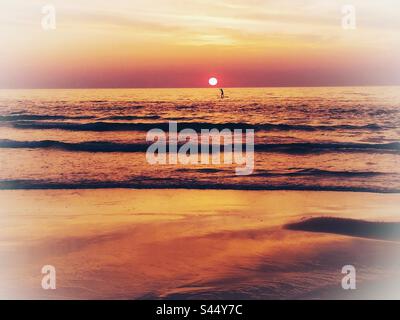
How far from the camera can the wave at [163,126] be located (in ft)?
75.5

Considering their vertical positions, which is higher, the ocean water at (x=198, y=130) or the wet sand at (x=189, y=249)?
the ocean water at (x=198, y=130)

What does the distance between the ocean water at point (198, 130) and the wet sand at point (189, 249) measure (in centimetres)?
189

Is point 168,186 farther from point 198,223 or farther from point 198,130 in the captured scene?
point 198,130

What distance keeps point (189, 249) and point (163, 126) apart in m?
19.2

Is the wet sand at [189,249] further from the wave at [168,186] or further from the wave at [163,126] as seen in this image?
the wave at [163,126]

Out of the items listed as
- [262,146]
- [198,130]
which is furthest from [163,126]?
[262,146]

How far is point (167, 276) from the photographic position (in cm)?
572

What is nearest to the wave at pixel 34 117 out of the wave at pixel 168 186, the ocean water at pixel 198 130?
the ocean water at pixel 198 130

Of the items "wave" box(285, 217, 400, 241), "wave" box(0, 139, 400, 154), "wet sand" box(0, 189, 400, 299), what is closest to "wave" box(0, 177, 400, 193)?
"wet sand" box(0, 189, 400, 299)

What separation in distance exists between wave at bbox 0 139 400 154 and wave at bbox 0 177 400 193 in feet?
19.7

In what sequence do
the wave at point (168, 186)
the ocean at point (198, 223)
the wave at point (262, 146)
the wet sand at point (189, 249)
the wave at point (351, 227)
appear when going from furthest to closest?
the wave at point (262, 146) < the wave at point (168, 186) < the wave at point (351, 227) < the ocean at point (198, 223) < the wet sand at point (189, 249)

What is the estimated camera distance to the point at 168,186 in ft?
36.1

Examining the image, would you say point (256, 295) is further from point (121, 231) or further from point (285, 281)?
point (121, 231)

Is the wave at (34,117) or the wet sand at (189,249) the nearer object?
the wet sand at (189,249)
